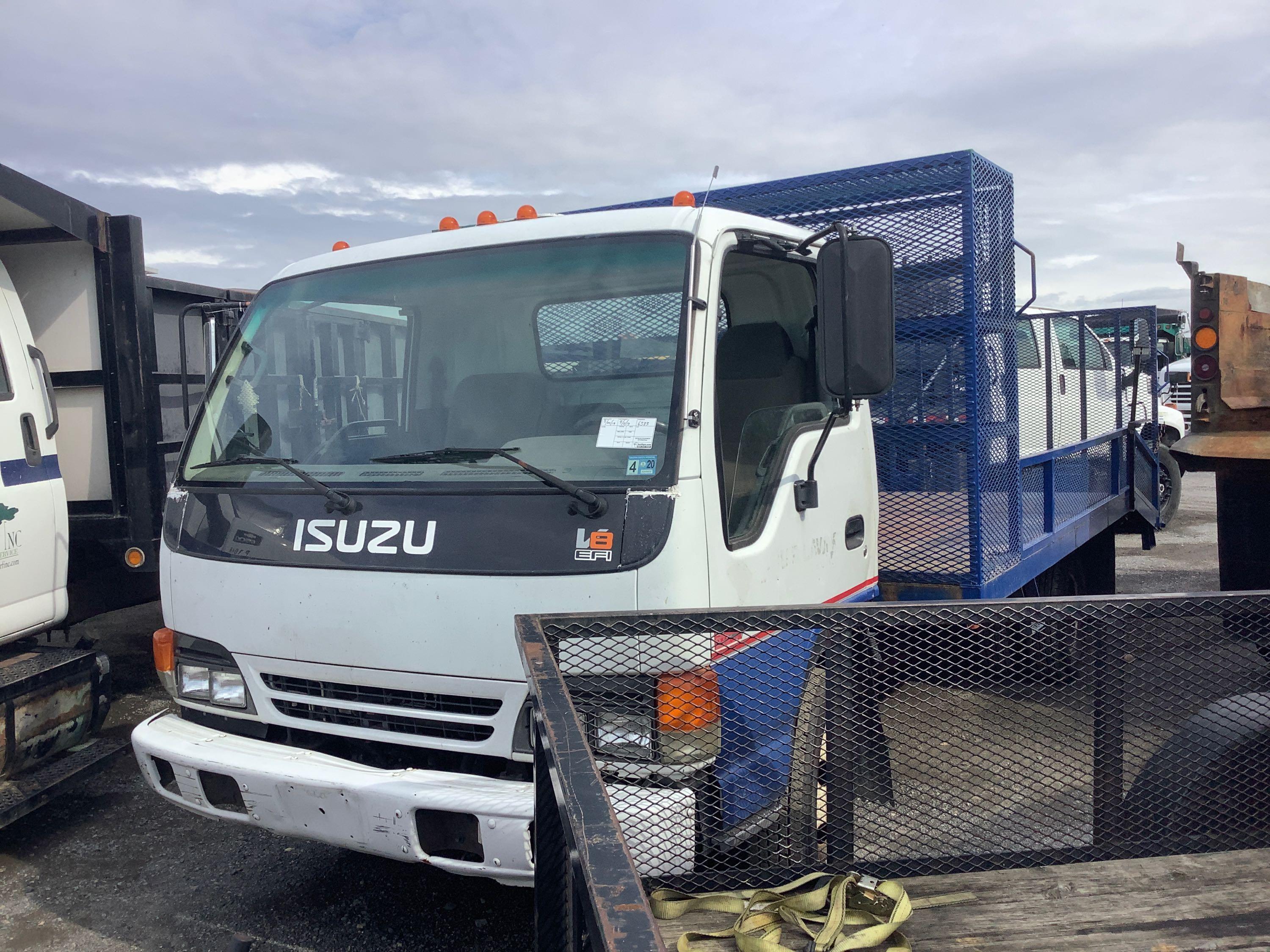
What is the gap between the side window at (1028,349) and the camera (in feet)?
17.0

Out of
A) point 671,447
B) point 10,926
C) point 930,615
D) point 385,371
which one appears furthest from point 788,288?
point 10,926

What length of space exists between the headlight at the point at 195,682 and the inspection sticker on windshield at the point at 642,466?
57.7 inches

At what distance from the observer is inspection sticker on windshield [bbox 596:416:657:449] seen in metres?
2.53

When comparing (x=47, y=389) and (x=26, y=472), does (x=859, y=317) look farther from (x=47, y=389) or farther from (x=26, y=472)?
(x=47, y=389)

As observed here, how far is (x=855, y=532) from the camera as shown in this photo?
3299 mm

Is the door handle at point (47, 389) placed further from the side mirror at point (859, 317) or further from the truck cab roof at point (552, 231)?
the side mirror at point (859, 317)

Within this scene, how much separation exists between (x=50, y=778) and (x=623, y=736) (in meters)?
2.79

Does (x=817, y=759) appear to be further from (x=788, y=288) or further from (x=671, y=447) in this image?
(x=788, y=288)

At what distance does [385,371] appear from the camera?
3.20m

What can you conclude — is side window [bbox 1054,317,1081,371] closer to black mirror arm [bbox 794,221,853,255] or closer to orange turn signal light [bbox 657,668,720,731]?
black mirror arm [bbox 794,221,853,255]

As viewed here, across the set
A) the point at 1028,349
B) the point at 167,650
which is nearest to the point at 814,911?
the point at 167,650

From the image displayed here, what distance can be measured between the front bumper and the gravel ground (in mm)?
591

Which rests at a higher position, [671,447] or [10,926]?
[671,447]

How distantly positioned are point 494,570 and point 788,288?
1.50 m
